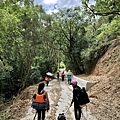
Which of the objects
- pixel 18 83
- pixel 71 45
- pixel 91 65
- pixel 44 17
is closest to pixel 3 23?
pixel 18 83

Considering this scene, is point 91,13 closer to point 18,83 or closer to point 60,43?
point 18,83

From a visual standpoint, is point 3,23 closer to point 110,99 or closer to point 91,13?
point 91,13

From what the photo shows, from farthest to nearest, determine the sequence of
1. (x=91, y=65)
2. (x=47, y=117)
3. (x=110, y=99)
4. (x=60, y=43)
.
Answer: (x=60, y=43), (x=91, y=65), (x=110, y=99), (x=47, y=117)

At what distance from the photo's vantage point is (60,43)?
48.3m

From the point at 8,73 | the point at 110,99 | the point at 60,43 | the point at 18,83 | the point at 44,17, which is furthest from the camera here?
the point at 60,43

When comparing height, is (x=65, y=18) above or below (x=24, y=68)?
above

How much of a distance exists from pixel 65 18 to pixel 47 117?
116 ft

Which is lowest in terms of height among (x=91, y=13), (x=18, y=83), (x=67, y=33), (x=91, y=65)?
(x=18, y=83)

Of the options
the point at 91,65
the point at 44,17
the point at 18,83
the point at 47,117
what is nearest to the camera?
the point at 47,117

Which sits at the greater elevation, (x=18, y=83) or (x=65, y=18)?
(x=65, y=18)

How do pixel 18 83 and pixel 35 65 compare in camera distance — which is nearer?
pixel 18 83

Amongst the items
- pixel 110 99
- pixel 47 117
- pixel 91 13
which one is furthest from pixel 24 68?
pixel 91 13

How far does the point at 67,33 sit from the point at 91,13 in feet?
121

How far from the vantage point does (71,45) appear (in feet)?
148
